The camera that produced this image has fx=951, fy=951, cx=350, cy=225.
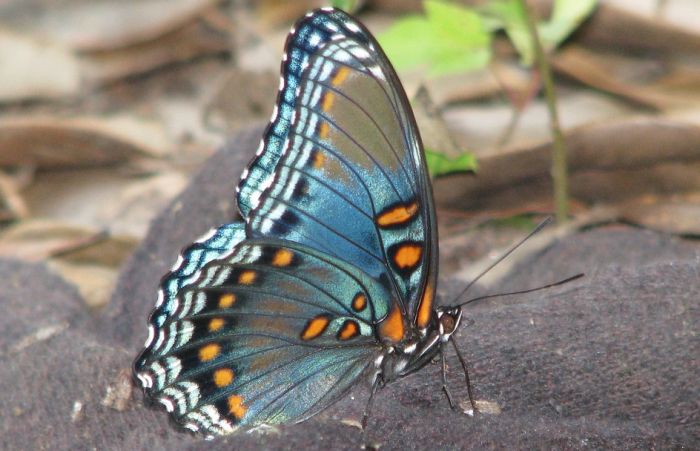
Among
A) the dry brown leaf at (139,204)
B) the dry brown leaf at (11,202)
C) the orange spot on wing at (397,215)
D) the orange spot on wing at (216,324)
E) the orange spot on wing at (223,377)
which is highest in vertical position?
the orange spot on wing at (397,215)

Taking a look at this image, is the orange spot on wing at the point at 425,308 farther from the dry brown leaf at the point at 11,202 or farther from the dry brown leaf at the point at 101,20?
the dry brown leaf at the point at 101,20

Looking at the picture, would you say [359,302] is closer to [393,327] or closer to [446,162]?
[393,327]

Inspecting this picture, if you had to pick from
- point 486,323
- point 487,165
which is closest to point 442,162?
point 487,165

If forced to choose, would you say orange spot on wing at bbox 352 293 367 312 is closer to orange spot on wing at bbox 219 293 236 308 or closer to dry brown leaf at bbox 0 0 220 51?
orange spot on wing at bbox 219 293 236 308

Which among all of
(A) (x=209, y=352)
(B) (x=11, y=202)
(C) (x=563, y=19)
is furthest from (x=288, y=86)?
(B) (x=11, y=202)

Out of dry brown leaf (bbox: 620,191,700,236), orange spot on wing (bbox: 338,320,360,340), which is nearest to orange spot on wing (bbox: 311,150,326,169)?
orange spot on wing (bbox: 338,320,360,340)

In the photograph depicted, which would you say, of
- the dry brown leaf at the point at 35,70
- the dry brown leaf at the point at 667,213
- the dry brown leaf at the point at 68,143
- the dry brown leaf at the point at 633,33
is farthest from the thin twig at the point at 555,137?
the dry brown leaf at the point at 35,70
